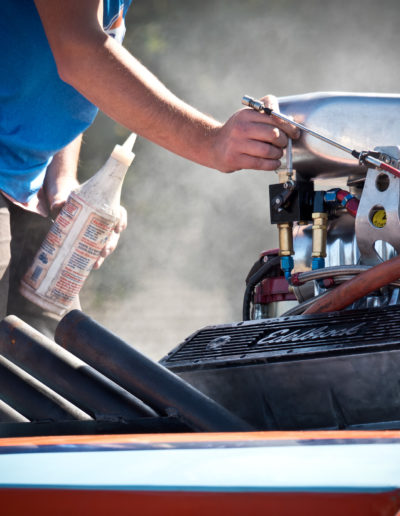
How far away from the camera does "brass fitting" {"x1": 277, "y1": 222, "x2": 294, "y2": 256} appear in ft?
4.70

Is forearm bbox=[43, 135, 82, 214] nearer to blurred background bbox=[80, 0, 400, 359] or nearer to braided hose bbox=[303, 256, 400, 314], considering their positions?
braided hose bbox=[303, 256, 400, 314]

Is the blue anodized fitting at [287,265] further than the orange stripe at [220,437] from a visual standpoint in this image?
Yes

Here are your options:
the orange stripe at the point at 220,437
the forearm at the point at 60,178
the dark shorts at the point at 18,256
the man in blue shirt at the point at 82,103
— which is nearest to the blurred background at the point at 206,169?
the forearm at the point at 60,178

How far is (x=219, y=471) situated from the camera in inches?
15.0

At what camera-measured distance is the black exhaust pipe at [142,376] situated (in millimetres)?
748

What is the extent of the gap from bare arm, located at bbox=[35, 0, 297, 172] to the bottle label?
0.32 meters

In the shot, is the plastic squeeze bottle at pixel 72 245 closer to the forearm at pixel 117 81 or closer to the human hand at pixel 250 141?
the forearm at pixel 117 81

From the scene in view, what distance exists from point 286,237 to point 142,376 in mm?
714

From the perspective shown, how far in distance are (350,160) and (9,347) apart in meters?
0.77

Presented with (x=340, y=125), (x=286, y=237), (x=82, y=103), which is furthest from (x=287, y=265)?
(x=82, y=103)

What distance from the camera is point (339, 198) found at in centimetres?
139

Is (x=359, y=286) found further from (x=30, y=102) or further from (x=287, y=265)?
(x=30, y=102)

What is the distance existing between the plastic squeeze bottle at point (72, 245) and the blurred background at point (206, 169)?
3.47 meters

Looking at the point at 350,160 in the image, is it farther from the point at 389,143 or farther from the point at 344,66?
the point at 344,66
